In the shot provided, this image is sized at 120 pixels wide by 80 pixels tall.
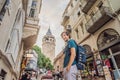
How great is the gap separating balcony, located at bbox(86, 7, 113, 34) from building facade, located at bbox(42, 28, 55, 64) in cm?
4870

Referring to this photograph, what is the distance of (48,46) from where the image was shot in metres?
63.2

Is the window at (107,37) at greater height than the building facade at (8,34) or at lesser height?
greater

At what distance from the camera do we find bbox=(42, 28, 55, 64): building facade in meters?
60.8

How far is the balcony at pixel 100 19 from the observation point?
10.6 meters

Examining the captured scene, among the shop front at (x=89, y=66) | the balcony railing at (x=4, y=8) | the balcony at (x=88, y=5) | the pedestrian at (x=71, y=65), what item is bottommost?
the pedestrian at (x=71, y=65)

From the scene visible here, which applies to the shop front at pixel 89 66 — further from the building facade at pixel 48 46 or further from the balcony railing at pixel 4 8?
the building facade at pixel 48 46

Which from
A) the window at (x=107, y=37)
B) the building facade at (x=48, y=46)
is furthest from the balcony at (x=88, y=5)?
the building facade at (x=48, y=46)

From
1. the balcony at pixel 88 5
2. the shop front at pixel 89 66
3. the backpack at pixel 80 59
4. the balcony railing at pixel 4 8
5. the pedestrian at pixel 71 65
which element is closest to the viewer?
the pedestrian at pixel 71 65

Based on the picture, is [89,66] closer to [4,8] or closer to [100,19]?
[100,19]

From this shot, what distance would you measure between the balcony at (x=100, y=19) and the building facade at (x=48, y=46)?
4870 cm

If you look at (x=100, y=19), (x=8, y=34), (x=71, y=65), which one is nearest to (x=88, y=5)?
(x=100, y=19)

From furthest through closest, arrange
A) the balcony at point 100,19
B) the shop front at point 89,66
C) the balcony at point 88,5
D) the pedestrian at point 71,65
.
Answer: the balcony at point 88,5
the shop front at point 89,66
the balcony at point 100,19
the pedestrian at point 71,65

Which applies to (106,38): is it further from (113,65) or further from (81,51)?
(81,51)

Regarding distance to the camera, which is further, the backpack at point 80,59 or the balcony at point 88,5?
the balcony at point 88,5
